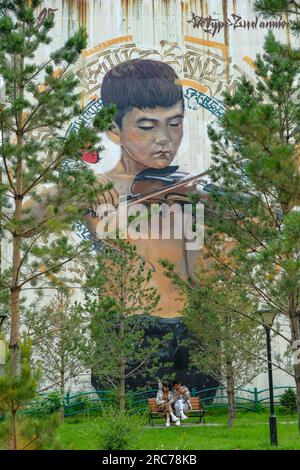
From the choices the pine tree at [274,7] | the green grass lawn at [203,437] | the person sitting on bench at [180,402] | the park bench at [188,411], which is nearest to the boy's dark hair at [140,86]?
the park bench at [188,411]

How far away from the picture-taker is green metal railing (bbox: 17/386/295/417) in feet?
73.8

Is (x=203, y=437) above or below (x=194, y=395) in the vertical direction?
below

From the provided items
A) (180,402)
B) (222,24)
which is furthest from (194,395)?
(222,24)

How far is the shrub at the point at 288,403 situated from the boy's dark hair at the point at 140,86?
1079cm

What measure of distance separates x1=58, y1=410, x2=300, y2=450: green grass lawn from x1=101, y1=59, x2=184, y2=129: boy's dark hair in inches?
451

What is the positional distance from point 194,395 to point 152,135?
359 inches

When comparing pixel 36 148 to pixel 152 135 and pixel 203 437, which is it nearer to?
pixel 203 437

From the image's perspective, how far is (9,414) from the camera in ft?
22.2

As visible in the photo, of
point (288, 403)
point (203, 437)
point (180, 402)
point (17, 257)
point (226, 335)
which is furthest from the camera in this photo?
point (288, 403)

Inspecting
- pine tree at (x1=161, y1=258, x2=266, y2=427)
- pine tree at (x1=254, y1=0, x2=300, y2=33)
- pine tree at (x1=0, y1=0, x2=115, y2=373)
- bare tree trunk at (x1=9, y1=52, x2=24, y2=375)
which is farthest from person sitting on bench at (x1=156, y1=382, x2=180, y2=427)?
pine tree at (x1=254, y1=0, x2=300, y2=33)

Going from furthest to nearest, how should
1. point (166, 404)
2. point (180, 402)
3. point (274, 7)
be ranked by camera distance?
point (180, 402) → point (166, 404) → point (274, 7)

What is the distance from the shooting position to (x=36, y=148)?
476 inches

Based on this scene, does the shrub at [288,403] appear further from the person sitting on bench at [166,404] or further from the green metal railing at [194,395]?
the person sitting on bench at [166,404]
